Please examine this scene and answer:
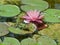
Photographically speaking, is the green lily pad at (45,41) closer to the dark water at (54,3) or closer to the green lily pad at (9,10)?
the green lily pad at (9,10)

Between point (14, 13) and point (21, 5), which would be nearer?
point (14, 13)

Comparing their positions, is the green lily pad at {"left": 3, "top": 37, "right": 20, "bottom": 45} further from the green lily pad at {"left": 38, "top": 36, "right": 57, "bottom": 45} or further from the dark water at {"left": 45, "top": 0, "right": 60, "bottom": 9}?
the dark water at {"left": 45, "top": 0, "right": 60, "bottom": 9}

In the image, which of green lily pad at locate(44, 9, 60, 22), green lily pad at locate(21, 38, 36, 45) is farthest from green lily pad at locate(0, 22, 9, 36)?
green lily pad at locate(44, 9, 60, 22)

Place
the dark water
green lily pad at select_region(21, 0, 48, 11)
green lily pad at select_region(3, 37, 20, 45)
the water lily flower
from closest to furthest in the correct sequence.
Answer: green lily pad at select_region(3, 37, 20, 45)
the water lily flower
green lily pad at select_region(21, 0, 48, 11)
the dark water

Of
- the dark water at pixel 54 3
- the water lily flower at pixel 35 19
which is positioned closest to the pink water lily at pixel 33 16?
the water lily flower at pixel 35 19

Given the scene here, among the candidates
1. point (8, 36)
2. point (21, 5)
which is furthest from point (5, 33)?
point (21, 5)

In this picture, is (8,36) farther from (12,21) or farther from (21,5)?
(21,5)
